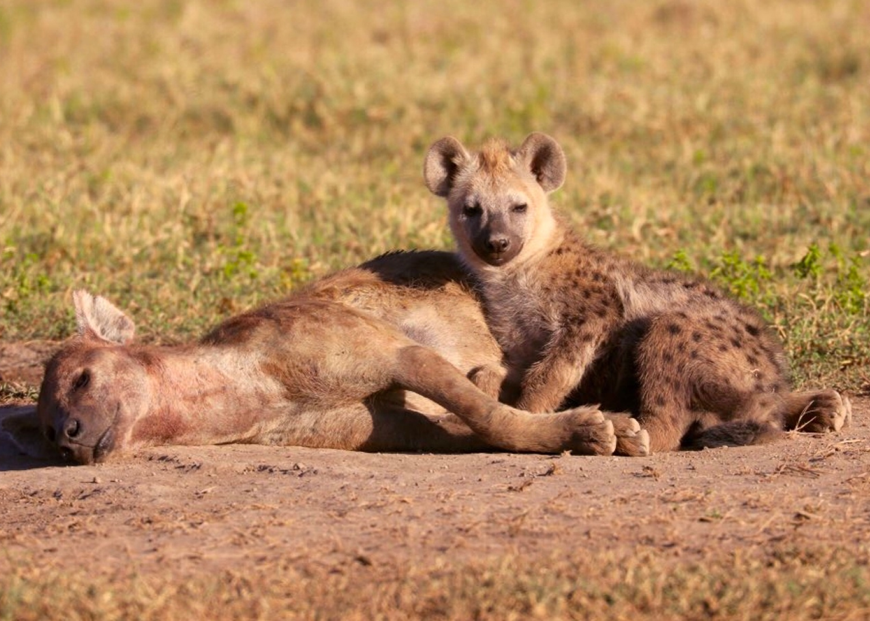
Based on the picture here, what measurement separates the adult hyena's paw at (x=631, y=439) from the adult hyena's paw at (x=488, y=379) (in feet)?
1.73

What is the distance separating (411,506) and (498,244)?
1.70 metres

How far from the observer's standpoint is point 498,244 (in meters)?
5.27

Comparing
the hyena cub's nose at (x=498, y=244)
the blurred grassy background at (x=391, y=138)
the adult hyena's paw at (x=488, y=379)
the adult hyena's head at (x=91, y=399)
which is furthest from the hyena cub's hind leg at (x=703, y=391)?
the adult hyena's head at (x=91, y=399)

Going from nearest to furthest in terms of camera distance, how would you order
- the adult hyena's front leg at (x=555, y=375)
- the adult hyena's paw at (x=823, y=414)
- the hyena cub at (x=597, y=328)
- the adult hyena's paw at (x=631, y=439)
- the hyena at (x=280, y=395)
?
1. the hyena at (x=280, y=395)
2. the adult hyena's paw at (x=631, y=439)
3. the hyena cub at (x=597, y=328)
4. the adult hyena's paw at (x=823, y=414)
5. the adult hyena's front leg at (x=555, y=375)

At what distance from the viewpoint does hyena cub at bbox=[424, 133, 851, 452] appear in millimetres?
4602

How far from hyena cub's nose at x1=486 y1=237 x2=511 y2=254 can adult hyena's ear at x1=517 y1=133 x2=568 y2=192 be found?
1.85 ft

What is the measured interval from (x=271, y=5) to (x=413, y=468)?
8850 mm

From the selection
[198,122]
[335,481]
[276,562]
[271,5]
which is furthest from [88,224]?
[271,5]

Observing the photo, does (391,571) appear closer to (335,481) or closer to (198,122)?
(335,481)

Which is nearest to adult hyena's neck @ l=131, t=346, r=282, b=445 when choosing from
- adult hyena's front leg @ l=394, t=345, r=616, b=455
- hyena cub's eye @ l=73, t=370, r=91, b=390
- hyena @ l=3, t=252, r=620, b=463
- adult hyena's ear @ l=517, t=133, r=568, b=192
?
hyena @ l=3, t=252, r=620, b=463

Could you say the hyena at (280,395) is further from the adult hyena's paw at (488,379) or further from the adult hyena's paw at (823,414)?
the adult hyena's paw at (823,414)

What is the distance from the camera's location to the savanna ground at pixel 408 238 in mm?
3266

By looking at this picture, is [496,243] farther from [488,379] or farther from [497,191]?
[488,379]

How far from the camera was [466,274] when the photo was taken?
18.1 feet
